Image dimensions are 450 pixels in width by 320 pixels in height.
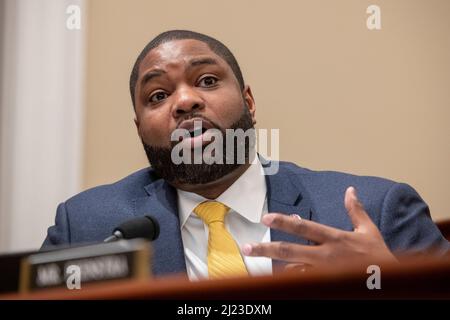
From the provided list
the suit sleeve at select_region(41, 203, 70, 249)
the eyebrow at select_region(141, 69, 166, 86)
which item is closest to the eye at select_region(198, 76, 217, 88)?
the eyebrow at select_region(141, 69, 166, 86)

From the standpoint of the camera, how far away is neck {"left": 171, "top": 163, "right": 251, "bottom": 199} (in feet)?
5.02

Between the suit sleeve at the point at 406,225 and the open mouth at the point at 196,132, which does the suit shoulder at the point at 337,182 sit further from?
the open mouth at the point at 196,132

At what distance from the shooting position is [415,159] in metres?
2.05

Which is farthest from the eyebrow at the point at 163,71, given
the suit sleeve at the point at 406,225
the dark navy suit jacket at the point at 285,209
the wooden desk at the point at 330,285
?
the wooden desk at the point at 330,285

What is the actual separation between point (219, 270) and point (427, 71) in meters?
1.26

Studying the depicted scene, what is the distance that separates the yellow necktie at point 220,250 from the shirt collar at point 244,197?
5 cm

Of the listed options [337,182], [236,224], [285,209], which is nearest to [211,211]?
[236,224]

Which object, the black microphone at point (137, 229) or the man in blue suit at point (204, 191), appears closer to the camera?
the black microphone at point (137, 229)

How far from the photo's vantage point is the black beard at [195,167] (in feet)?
4.82

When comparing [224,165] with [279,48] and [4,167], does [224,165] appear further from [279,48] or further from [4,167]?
[4,167]

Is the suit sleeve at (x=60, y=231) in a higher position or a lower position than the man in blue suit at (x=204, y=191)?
lower

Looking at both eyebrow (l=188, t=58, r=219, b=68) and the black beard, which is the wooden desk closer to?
the black beard

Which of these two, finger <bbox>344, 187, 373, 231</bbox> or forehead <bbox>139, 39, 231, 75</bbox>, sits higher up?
forehead <bbox>139, 39, 231, 75</bbox>

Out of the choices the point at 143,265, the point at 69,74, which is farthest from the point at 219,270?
the point at 69,74
